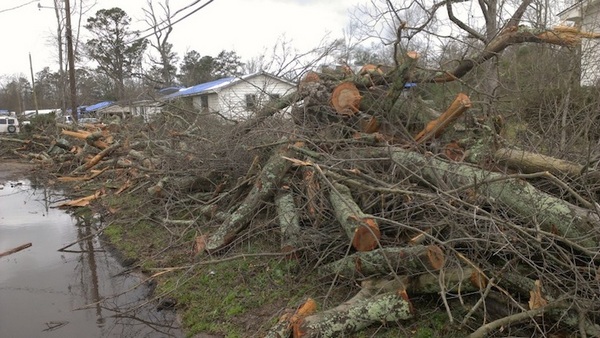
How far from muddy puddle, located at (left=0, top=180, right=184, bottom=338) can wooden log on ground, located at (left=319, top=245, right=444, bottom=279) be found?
162 cm

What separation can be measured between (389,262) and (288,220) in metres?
1.80

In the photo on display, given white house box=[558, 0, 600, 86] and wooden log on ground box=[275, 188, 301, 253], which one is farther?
white house box=[558, 0, 600, 86]

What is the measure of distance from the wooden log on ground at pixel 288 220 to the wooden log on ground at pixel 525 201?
1.23 m

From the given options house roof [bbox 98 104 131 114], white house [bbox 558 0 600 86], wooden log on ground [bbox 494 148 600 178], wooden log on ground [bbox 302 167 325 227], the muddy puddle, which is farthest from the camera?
house roof [bbox 98 104 131 114]

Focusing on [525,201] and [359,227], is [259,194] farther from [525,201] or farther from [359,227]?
[525,201]

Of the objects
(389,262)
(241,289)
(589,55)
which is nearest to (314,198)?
(241,289)

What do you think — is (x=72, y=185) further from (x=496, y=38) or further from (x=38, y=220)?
(x=496, y=38)

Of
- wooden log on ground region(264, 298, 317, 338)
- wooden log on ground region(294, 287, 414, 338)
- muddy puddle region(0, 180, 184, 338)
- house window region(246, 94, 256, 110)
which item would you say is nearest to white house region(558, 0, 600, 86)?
house window region(246, 94, 256, 110)

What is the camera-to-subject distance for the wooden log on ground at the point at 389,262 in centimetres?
339

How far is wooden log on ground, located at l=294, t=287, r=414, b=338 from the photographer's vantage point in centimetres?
331

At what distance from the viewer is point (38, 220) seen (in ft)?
28.3

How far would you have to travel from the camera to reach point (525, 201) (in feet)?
11.7

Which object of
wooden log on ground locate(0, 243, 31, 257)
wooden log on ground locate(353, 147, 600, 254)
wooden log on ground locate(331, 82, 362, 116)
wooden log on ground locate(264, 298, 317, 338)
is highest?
wooden log on ground locate(331, 82, 362, 116)

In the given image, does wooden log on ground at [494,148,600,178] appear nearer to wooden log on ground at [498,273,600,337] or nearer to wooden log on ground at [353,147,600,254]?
wooden log on ground at [353,147,600,254]
